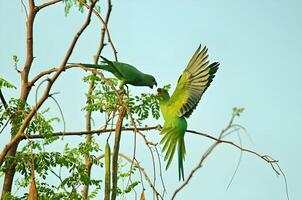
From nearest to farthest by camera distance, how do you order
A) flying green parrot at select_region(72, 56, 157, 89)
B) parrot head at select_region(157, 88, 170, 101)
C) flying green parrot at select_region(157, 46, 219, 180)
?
flying green parrot at select_region(72, 56, 157, 89)
flying green parrot at select_region(157, 46, 219, 180)
parrot head at select_region(157, 88, 170, 101)

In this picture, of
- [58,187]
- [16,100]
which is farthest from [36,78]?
[58,187]

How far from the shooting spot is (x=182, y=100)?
3053 millimetres

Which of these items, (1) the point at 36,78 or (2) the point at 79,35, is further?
(1) the point at 36,78

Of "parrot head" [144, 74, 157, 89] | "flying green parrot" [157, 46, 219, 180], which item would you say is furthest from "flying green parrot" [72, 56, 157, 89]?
"flying green parrot" [157, 46, 219, 180]

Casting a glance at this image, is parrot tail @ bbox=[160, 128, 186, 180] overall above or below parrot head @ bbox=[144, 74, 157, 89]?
below

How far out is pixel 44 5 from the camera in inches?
156

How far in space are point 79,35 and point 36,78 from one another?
0.54m

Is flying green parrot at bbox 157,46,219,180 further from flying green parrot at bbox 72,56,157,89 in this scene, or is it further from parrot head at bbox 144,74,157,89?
flying green parrot at bbox 72,56,157,89

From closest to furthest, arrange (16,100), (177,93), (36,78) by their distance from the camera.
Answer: (177,93), (36,78), (16,100)

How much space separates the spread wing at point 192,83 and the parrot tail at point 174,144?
10 cm

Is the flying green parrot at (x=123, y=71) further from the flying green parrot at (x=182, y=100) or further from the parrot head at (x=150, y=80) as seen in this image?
the flying green parrot at (x=182, y=100)

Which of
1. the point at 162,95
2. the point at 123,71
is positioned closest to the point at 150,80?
the point at 162,95

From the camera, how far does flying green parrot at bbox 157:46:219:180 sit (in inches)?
115

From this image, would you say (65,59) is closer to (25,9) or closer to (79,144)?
(25,9)
